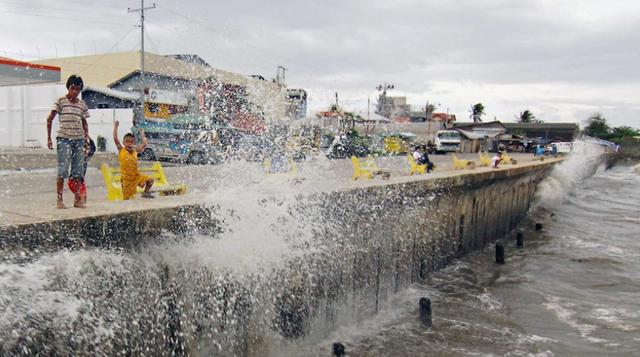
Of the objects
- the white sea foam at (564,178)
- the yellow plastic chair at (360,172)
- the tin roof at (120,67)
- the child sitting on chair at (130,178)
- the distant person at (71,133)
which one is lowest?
→ the white sea foam at (564,178)

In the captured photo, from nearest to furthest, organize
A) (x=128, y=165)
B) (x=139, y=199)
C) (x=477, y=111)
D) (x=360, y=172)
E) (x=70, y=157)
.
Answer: (x=70, y=157), (x=139, y=199), (x=128, y=165), (x=360, y=172), (x=477, y=111)

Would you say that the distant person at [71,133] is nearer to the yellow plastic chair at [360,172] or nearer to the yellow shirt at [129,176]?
the yellow shirt at [129,176]

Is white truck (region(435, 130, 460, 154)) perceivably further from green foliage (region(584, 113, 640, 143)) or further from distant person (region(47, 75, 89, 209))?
green foliage (region(584, 113, 640, 143))

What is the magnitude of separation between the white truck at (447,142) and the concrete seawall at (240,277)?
112 ft

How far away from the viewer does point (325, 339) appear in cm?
757

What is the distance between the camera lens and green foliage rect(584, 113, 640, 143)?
328 feet

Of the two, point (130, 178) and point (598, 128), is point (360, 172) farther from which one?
point (598, 128)

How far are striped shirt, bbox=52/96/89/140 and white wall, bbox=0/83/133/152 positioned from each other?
2384 centimetres

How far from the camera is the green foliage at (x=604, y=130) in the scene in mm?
99938

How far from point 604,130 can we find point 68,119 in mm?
111647

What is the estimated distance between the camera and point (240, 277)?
6.04m

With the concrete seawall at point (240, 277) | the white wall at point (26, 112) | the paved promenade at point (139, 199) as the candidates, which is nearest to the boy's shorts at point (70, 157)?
the paved promenade at point (139, 199)

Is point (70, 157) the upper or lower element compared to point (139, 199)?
upper

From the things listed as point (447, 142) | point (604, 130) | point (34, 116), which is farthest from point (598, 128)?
point (34, 116)
